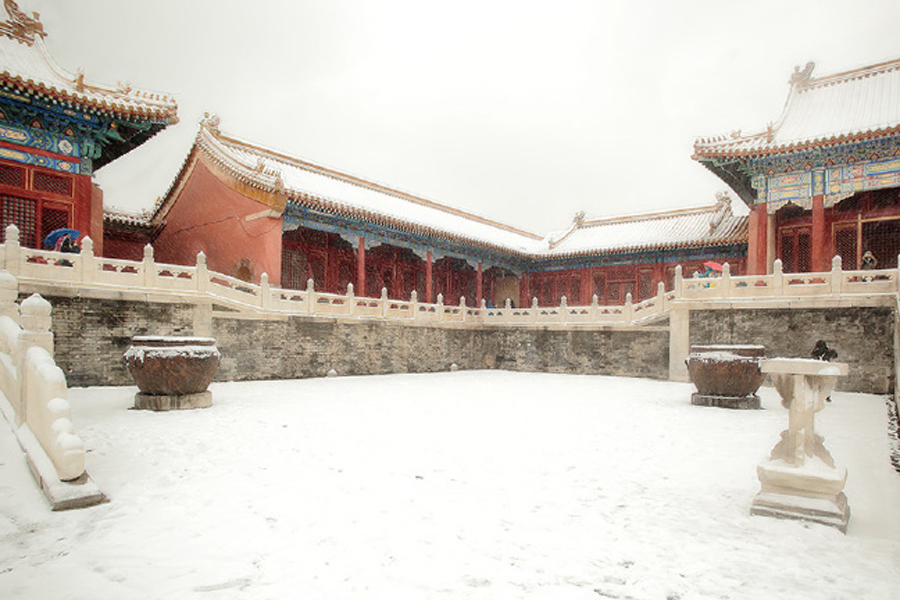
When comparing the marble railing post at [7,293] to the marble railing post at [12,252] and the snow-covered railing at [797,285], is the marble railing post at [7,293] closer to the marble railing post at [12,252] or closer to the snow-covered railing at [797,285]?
the marble railing post at [12,252]

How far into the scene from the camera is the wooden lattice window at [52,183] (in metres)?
10.9

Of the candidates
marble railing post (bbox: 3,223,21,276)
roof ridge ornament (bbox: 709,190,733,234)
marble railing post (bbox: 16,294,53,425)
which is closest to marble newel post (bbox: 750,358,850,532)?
marble railing post (bbox: 16,294,53,425)

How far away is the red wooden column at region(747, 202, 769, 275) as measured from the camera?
14945 mm

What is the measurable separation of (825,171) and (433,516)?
14695 millimetres

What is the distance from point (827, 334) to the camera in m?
11.9

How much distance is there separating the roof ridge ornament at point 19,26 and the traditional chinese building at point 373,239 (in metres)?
4.52

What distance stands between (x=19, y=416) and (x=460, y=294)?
18.0 meters

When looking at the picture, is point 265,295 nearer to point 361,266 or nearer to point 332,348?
point 332,348

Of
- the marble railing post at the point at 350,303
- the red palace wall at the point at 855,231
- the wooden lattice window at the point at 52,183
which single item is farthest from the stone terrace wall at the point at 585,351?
the wooden lattice window at the point at 52,183

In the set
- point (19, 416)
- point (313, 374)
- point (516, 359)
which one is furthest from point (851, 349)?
point (19, 416)

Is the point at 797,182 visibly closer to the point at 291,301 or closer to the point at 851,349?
the point at 851,349

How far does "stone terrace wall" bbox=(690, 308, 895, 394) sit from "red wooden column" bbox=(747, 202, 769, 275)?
3.10 metres

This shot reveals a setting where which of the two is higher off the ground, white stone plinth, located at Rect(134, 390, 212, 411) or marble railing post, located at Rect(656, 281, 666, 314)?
marble railing post, located at Rect(656, 281, 666, 314)

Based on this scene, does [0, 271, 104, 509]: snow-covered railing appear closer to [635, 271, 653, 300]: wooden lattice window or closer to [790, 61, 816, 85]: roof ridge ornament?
[635, 271, 653, 300]: wooden lattice window
